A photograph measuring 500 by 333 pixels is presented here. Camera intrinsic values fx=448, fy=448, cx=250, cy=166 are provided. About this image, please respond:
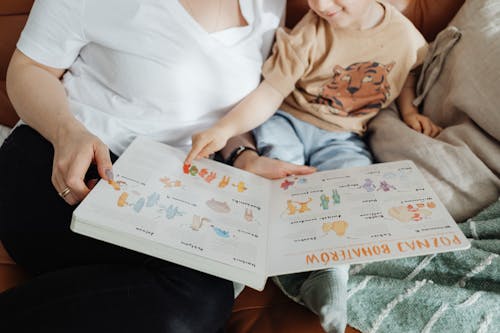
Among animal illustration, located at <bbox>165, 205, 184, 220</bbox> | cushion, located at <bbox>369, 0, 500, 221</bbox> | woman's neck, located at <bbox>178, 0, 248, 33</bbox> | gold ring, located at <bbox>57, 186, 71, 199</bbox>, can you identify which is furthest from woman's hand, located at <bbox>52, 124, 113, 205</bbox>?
cushion, located at <bbox>369, 0, 500, 221</bbox>

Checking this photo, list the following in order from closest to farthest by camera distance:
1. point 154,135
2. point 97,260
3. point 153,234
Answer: point 153,234 → point 97,260 → point 154,135

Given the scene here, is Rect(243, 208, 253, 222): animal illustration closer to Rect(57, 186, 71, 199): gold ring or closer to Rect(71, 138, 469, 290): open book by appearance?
Rect(71, 138, 469, 290): open book

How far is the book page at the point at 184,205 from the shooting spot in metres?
0.68

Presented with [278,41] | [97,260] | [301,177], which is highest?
[278,41]

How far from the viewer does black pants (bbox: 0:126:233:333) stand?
0.68 m

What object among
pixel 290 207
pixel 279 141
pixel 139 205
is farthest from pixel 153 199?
pixel 279 141

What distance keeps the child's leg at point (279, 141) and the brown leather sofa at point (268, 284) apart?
29cm

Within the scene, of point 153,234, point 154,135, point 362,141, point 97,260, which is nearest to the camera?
point 153,234

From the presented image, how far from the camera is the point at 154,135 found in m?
0.97

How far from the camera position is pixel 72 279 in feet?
2.39

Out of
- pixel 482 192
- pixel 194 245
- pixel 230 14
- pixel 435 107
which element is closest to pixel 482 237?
pixel 482 192

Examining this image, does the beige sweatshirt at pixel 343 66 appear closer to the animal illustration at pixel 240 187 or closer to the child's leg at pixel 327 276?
the child's leg at pixel 327 276

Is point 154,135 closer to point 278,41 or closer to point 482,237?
point 278,41

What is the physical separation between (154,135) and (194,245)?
0.36 m
